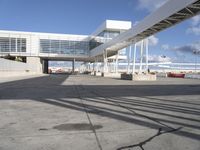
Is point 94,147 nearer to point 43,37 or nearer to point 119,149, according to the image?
point 119,149

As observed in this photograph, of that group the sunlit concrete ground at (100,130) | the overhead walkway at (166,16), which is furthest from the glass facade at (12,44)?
the sunlit concrete ground at (100,130)

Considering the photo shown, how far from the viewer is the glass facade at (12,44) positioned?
74.0m

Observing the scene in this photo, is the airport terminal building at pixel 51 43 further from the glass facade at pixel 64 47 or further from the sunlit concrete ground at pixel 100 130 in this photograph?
the sunlit concrete ground at pixel 100 130

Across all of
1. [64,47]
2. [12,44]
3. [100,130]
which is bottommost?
[100,130]

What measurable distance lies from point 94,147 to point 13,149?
159 cm

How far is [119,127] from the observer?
21.7 feet

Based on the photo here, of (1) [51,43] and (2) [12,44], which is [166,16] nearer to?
(1) [51,43]

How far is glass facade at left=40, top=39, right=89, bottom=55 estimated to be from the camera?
78.2m

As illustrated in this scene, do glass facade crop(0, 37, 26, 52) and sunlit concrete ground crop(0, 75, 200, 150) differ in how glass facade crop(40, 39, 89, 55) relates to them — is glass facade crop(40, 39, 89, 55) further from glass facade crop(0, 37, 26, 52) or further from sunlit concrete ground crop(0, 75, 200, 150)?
sunlit concrete ground crop(0, 75, 200, 150)

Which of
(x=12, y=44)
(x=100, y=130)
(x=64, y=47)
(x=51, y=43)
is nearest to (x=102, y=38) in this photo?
(x=64, y=47)

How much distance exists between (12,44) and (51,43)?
11.5 m

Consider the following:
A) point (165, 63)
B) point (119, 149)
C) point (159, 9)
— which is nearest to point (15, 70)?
point (159, 9)

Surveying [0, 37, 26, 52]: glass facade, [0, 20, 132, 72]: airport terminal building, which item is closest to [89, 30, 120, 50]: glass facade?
[0, 20, 132, 72]: airport terminal building

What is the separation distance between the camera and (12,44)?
7462 centimetres
